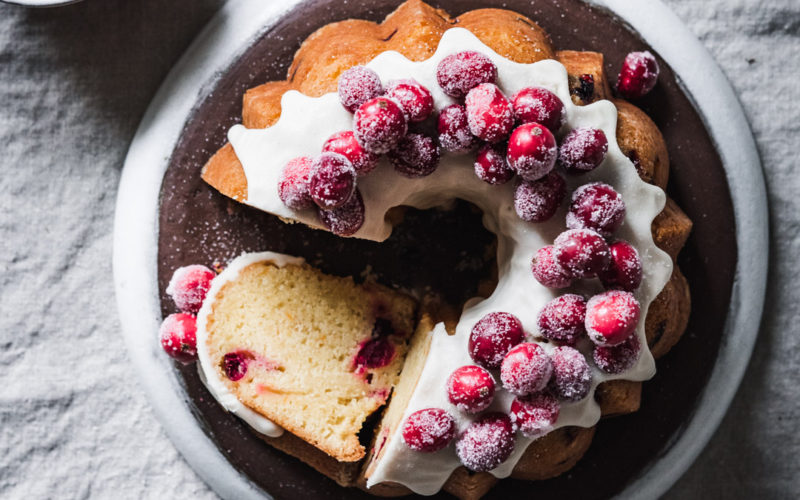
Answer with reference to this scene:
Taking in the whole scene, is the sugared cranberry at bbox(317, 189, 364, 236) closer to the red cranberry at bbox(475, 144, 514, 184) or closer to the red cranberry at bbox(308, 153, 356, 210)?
the red cranberry at bbox(308, 153, 356, 210)

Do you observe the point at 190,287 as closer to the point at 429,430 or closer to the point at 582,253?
the point at 429,430

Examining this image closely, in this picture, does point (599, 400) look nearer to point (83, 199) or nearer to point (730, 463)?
point (730, 463)

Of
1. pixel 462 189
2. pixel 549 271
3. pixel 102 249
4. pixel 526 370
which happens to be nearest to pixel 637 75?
pixel 462 189

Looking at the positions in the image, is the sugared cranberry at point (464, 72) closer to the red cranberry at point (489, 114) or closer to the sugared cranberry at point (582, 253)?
the red cranberry at point (489, 114)

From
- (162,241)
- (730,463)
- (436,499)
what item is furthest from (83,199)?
(730,463)

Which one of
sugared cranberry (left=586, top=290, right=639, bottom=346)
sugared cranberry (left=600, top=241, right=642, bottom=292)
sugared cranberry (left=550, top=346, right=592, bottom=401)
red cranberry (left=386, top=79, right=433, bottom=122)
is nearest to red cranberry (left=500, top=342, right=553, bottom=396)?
sugared cranberry (left=550, top=346, right=592, bottom=401)

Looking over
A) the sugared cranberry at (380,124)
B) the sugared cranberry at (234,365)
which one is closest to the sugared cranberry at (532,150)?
the sugared cranberry at (380,124)

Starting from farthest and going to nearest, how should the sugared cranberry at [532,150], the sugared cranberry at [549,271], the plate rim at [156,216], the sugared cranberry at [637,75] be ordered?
the plate rim at [156,216]
the sugared cranberry at [637,75]
the sugared cranberry at [549,271]
the sugared cranberry at [532,150]
